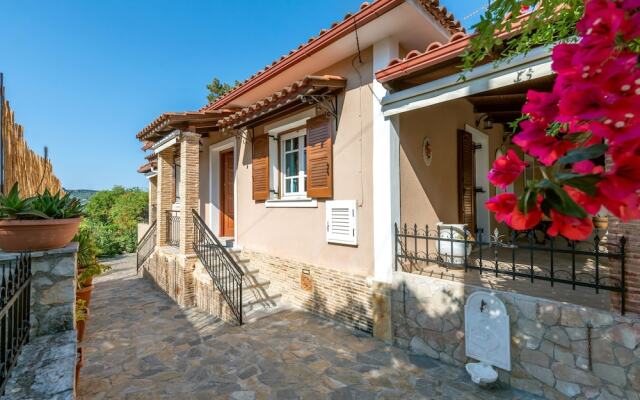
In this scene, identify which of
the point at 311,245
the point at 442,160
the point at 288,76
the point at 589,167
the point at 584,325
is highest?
the point at 288,76

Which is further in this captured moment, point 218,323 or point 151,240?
point 151,240

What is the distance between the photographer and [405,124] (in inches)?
203

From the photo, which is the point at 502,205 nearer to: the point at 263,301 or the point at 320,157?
the point at 320,157

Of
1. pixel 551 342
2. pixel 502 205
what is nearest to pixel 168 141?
pixel 551 342

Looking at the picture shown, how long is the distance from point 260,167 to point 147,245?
252 inches

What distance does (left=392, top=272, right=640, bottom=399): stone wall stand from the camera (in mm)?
2963

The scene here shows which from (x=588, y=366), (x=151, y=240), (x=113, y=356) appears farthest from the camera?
(x=151, y=240)

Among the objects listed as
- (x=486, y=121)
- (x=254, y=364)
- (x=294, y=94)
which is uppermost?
(x=486, y=121)

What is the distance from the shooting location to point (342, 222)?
5.47 metres

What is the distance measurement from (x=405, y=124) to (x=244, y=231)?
474cm

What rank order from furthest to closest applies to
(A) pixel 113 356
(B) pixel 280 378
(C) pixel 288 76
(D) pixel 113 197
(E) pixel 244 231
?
(D) pixel 113 197, (E) pixel 244 231, (C) pixel 288 76, (A) pixel 113 356, (B) pixel 280 378

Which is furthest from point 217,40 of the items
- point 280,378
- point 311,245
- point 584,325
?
point 584,325

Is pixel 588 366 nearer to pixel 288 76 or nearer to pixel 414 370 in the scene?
pixel 414 370

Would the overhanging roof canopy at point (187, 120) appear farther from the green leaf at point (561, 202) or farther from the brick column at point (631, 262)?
the green leaf at point (561, 202)
